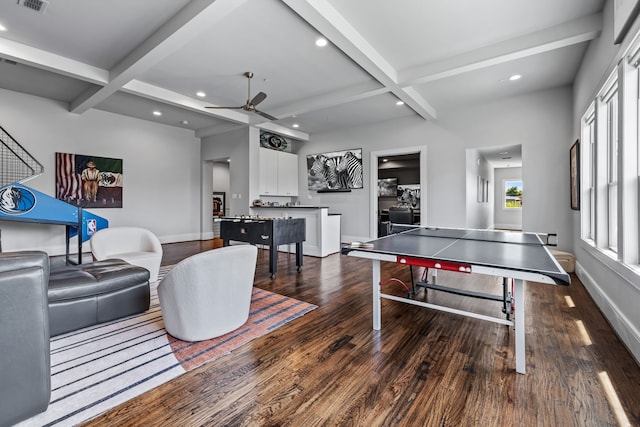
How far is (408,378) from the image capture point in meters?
1.74

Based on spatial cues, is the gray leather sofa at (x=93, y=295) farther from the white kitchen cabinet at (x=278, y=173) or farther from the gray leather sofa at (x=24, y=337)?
the white kitchen cabinet at (x=278, y=173)

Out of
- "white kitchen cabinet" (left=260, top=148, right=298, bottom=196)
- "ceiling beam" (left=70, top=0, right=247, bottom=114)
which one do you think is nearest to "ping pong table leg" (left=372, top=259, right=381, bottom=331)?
"ceiling beam" (left=70, top=0, right=247, bottom=114)

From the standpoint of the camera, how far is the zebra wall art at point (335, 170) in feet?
22.8

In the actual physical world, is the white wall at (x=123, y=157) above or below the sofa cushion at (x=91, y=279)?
above

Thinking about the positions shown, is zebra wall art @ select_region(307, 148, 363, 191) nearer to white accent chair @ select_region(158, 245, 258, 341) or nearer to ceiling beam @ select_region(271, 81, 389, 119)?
ceiling beam @ select_region(271, 81, 389, 119)

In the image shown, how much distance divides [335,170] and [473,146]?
→ 313 cm

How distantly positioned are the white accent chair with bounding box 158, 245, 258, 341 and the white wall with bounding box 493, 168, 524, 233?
11947 millimetres

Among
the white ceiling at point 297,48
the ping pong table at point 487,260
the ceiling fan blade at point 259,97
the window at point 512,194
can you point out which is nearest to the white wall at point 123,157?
the white ceiling at point 297,48

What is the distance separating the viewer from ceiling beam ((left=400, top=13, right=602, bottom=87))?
119 inches

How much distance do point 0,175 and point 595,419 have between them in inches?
308

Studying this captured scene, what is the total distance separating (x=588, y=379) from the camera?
5.63ft

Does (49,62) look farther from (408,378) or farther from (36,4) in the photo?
(408,378)

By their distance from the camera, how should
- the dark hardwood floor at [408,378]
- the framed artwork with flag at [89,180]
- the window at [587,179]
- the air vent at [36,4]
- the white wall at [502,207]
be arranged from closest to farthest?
the dark hardwood floor at [408,378] < the air vent at [36,4] < the window at [587,179] < the framed artwork with flag at [89,180] < the white wall at [502,207]

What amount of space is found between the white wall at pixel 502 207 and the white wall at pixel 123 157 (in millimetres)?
11150
